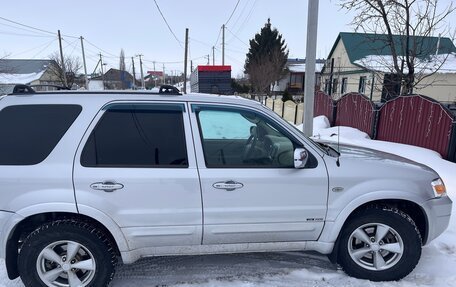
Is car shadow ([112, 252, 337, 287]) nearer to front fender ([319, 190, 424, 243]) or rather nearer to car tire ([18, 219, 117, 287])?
car tire ([18, 219, 117, 287])

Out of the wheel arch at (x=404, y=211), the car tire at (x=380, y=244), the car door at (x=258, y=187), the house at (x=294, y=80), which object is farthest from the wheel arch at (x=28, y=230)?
the house at (x=294, y=80)

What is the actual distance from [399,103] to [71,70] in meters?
49.1

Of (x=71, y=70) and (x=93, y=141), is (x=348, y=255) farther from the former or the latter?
(x=71, y=70)

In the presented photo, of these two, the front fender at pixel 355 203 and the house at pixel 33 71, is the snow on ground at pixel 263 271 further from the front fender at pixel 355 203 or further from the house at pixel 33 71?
the house at pixel 33 71

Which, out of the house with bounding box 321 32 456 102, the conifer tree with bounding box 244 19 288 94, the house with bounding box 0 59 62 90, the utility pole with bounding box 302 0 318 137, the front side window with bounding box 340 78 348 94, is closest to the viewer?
the utility pole with bounding box 302 0 318 137

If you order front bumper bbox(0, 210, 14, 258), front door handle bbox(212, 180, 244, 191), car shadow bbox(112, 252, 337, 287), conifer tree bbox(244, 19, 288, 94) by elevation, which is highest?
conifer tree bbox(244, 19, 288, 94)

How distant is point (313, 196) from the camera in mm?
2754

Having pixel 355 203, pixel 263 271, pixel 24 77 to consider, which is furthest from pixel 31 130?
pixel 24 77

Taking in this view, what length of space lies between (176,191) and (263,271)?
1307 mm

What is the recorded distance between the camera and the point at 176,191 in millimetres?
2588

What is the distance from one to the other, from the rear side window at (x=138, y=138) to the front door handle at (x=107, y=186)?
0.15 m

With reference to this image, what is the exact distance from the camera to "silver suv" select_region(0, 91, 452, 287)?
8.23 feet

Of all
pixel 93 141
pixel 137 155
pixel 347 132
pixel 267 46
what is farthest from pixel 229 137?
pixel 267 46

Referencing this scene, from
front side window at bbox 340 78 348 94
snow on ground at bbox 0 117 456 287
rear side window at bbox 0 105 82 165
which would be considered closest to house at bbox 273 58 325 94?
front side window at bbox 340 78 348 94
